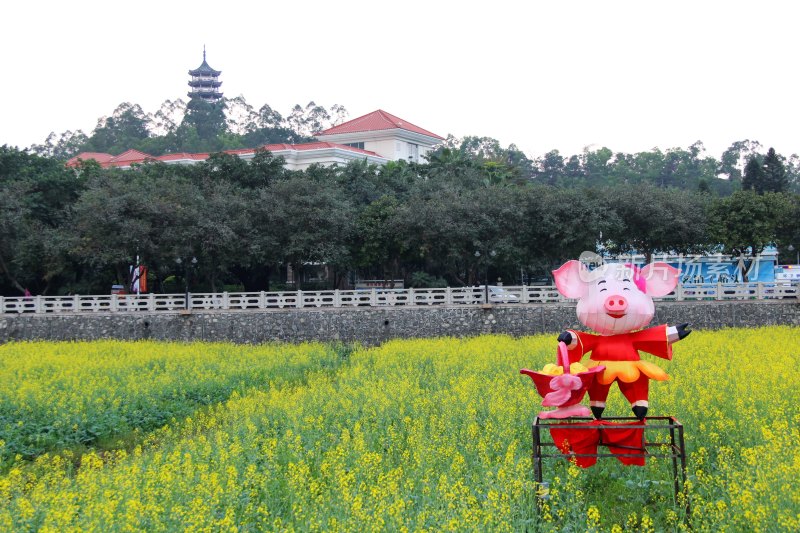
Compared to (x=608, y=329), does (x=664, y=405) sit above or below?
below

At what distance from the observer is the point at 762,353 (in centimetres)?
1652

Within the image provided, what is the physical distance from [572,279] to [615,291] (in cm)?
54

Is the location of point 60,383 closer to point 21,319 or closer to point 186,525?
point 186,525

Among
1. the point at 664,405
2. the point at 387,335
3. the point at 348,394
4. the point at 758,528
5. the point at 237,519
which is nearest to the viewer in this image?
the point at 758,528

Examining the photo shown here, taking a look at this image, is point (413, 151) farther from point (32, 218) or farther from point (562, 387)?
point (562, 387)

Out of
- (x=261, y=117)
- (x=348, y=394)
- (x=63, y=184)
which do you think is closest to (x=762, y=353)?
(x=348, y=394)

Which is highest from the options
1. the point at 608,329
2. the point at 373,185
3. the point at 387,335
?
the point at 373,185

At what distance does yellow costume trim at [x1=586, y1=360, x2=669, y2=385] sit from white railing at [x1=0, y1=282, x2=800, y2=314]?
19.8 metres

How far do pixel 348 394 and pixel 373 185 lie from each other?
26.7 m

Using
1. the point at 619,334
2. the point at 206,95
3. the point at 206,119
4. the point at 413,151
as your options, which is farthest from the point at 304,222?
the point at 206,95

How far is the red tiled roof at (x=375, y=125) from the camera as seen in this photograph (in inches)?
2234

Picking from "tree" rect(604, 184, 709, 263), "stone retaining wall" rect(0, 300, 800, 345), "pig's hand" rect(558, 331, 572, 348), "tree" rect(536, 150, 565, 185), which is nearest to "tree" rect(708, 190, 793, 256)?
"tree" rect(604, 184, 709, 263)

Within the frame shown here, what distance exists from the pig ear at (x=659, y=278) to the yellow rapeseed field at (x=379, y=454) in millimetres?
1802

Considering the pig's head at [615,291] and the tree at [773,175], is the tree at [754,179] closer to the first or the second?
the tree at [773,175]
